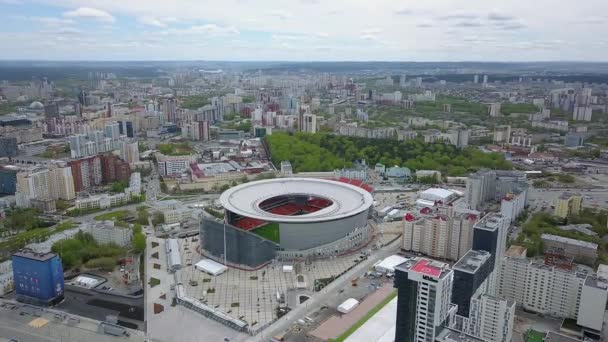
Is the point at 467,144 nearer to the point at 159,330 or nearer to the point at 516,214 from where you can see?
the point at 516,214

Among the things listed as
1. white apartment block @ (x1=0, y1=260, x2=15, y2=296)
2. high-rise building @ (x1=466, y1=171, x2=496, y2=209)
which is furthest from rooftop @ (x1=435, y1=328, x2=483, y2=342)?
high-rise building @ (x1=466, y1=171, x2=496, y2=209)

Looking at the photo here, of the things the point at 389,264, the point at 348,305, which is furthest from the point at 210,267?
the point at 389,264

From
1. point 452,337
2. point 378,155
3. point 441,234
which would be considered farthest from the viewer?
point 378,155

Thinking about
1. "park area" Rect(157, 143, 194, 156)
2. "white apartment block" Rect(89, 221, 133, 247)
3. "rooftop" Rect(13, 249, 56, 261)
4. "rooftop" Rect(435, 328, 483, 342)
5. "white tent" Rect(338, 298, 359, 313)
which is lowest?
"white tent" Rect(338, 298, 359, 313)

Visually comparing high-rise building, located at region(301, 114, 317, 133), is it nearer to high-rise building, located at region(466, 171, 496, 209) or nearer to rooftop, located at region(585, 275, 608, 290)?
high-rise building, located at region(466, 171, 496, 209)

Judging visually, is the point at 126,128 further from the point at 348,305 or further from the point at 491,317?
the point at 491,317

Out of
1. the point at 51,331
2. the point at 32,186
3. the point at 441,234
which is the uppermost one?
the point at 32,186

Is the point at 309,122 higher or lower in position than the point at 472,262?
higher
